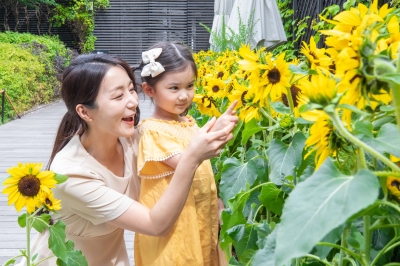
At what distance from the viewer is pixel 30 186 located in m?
1.17

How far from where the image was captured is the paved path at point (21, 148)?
3.37 metres

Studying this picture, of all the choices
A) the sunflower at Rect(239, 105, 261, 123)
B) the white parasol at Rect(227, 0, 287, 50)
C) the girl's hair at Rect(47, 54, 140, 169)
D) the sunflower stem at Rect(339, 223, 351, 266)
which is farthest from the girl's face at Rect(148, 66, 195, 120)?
the white parasol at Rect(227, 0, 287, 50)

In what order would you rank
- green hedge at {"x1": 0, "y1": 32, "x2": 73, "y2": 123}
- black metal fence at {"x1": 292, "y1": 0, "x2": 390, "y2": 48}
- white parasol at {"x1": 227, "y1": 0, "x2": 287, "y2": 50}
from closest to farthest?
A: black metal fence at {"x1": 292, "y1": 0, "x2": 390, "y2": 48}, white parasol at {"x1": 227, "y1": 0, "x2": 287, "y2": 50}, green hedge at {"x1": 0, "y1": 32, "x2": 73, "y2": 123}

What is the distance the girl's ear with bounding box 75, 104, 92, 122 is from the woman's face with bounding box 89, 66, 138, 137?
14 millimetres

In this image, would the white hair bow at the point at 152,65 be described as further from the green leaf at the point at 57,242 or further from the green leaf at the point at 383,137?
the green leaf at the point at 383,137

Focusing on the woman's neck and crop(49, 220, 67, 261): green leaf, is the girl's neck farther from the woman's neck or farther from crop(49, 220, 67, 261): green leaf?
crop(49, 220, 67, 261): green leaf

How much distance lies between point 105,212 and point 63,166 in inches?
7.0

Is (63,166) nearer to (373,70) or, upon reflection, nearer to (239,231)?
(239,231)

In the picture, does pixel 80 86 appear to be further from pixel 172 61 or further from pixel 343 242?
pixel 343 242

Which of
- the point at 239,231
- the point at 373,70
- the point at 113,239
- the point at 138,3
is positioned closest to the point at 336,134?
the point at 373,70

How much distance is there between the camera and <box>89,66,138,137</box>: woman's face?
5.26ft

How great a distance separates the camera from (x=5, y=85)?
847 cm

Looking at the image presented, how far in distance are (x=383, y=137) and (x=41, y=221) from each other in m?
0.83

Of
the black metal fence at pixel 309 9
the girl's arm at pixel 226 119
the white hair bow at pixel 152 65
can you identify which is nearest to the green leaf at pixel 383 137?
the girl's arm at pixel 226 119
